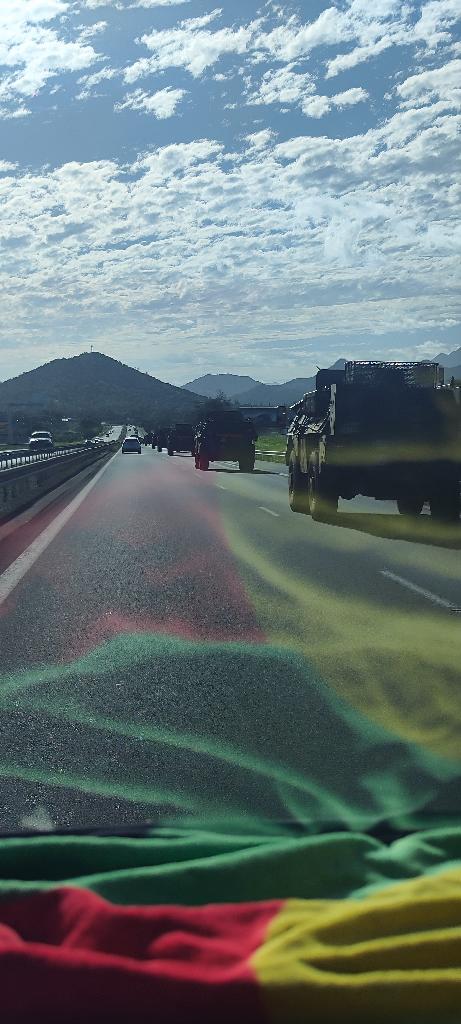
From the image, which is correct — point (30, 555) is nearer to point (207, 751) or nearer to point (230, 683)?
point (230, 683)

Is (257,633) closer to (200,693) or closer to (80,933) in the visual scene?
(200,693)

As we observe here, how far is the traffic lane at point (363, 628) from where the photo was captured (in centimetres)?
701

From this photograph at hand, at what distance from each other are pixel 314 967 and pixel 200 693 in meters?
4.77

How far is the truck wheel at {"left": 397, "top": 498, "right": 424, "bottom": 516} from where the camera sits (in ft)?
74.3

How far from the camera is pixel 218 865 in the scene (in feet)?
11.5

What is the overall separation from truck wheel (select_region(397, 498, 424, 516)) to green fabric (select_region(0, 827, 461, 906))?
61.9 feet

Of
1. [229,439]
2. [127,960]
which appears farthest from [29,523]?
[229,439]

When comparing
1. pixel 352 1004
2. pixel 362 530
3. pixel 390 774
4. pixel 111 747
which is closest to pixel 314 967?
pixel 352 1004

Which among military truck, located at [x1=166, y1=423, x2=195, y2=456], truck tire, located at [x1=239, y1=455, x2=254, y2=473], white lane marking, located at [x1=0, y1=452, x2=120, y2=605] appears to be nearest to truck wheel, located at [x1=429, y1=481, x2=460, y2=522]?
white lane marking, located at [x1=0, y1=452, x2=120, y2=605]

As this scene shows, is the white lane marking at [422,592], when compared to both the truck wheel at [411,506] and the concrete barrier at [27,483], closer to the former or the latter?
the truck wheel at [411,506]

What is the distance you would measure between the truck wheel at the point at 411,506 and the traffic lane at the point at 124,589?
12.5ft

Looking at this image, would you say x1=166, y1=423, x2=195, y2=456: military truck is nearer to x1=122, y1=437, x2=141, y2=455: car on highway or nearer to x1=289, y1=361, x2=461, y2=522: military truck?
x1=122, y1=437, x2=141, y2=455: car on highway

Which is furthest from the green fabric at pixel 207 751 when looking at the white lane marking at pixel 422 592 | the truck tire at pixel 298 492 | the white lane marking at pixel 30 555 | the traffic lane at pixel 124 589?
the truck tire at pixel 298 492

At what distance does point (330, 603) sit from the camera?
1135cm
